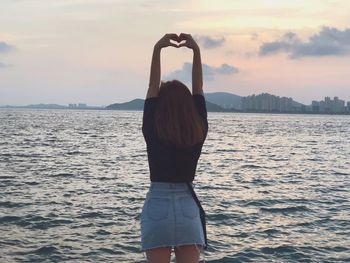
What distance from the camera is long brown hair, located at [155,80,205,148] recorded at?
4750 mm

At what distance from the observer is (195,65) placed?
17.7 ft

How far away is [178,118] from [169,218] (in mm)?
1005

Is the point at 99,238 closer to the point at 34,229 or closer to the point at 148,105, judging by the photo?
the point at 34,229

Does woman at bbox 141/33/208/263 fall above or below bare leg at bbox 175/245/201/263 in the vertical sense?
above

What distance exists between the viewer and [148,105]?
501 centimetres

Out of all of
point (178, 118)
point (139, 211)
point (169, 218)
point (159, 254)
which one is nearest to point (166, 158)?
point (178, 118)

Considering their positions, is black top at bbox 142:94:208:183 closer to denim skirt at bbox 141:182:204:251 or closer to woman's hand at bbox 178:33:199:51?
denim skirt at bbox 141:182:204:251

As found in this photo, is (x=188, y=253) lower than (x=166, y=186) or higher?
lower

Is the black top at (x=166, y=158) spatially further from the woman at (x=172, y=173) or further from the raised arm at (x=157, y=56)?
the raised arm at (x=157, y=56)

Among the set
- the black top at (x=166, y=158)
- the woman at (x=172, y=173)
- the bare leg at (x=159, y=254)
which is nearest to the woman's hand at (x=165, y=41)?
the woman at (x=172, y=173)

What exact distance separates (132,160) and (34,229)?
79.4 feet

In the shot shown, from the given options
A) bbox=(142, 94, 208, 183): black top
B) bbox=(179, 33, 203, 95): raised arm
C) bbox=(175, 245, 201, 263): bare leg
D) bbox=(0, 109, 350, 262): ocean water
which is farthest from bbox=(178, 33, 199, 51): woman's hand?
bbox=(0, 109, 350, 262): ocean water

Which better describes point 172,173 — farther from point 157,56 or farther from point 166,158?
point 157,56

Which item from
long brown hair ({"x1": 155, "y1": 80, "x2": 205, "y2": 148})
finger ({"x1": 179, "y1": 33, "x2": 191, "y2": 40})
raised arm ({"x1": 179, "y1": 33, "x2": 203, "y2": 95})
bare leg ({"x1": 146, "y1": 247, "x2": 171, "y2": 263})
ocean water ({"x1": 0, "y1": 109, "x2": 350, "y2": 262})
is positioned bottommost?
ocean water ({"x1": 0, "y1": 109, "x2": 350, "y2": 262})
